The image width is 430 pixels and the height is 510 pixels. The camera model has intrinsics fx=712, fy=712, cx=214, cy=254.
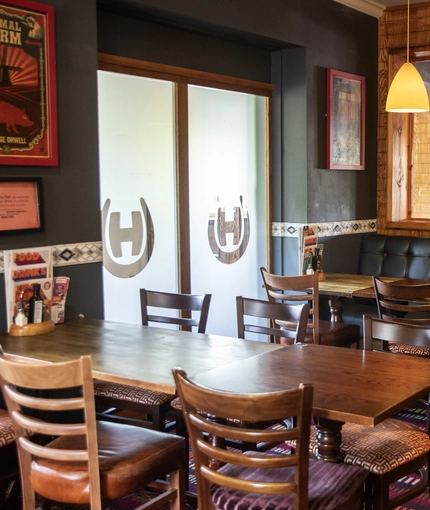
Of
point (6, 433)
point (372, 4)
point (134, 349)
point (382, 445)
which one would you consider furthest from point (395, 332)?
point (372, 4)

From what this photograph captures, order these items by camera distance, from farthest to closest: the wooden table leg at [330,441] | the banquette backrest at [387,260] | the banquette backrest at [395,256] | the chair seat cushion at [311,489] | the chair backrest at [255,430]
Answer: the banquette backrest at [395,256] → the banquette backrest at [387,260] → the wooden table leg at [330,441] → the chair seat cushion at [311,489] → the chair backrest at [255,430]

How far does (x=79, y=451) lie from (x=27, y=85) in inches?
80.1

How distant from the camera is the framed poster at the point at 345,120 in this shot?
5879 mm

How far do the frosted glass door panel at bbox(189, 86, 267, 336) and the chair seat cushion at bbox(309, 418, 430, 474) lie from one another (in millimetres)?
2529

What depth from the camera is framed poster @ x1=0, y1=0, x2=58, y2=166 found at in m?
3.51

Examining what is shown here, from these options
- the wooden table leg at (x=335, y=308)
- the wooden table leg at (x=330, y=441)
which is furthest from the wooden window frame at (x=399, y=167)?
the wooden table leg at (x=330, y=441)

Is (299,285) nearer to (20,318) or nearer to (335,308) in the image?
(335,308)

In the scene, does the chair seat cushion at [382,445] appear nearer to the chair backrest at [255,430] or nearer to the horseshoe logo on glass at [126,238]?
the chair backrest at [255,430]

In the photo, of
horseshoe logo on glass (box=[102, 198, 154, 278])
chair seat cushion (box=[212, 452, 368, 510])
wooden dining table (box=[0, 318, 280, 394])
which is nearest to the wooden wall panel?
horseshoe logo on glass (box=[102, 198, 154, 278])

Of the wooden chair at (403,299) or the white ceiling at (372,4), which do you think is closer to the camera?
the wooden chair at (403,299)

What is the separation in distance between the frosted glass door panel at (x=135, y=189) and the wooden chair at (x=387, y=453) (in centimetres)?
207

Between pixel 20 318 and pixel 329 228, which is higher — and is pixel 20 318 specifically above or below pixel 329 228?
below

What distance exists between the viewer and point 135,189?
4.62 m

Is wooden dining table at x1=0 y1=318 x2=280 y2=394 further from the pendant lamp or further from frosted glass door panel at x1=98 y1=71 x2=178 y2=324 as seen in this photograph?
the pendant lamp
